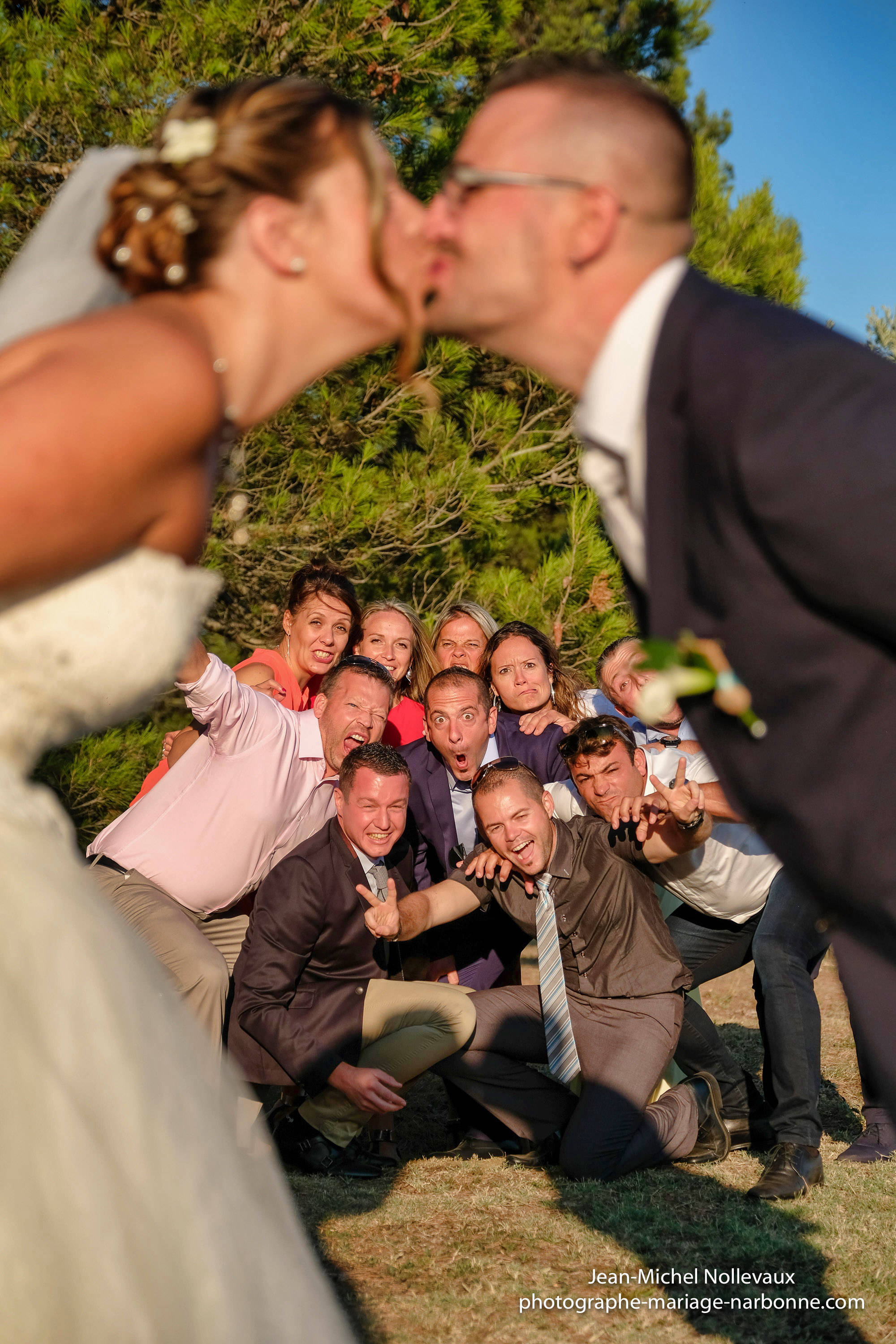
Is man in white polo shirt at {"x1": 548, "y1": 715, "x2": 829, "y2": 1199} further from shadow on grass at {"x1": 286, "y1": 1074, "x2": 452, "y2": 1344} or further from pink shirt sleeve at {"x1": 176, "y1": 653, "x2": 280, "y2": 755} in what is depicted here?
pink shirt sleeve at {"x1": 176, "y1": 653, "x2": 280, "y2": 755}

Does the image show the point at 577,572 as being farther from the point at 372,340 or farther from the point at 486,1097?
the point at 372,340

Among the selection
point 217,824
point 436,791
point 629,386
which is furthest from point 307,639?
point 629,386

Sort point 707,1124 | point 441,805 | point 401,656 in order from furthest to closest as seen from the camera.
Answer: point 401,656
point 441,805
point 707,1124

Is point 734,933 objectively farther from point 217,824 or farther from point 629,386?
point 629,386

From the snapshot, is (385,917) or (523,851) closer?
(385,917)

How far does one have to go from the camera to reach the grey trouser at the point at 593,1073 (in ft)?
16.1

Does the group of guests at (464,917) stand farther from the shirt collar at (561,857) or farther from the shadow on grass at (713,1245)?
the shadow on grass at (713,1245)

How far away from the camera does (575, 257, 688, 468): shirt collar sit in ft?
5.70

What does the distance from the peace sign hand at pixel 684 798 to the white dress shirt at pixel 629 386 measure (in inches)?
116

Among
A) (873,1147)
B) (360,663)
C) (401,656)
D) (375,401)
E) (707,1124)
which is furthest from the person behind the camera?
(375,401)

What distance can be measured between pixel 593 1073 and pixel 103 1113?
385cm

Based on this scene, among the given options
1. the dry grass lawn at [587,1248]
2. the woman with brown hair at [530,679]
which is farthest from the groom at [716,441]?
the woman with brown hair at [530,679]

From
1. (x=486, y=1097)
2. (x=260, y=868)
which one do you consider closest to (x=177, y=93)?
(x=260, y=868)

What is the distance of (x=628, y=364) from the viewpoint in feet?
5.72
